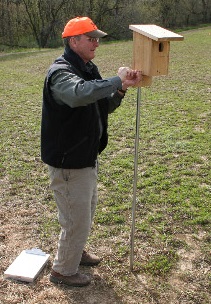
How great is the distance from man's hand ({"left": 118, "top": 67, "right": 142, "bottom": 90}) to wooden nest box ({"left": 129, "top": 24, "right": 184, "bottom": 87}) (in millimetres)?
119

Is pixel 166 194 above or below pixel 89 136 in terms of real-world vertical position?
below

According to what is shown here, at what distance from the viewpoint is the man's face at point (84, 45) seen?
2785 mm

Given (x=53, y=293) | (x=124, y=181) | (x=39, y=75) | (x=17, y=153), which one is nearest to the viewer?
(x=53, y=293)

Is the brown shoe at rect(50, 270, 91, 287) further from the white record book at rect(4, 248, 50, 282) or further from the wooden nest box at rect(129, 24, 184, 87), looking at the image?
the wooden nest box at rect(129, 24, 184, 87)

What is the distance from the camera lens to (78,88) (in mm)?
2510

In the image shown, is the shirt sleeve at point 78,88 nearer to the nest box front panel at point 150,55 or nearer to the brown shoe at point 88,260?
the nest box front panel at point 150,55

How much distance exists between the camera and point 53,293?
324 cm

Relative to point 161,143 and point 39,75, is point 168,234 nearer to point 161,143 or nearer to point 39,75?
point 161,143

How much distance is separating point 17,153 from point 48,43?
26.6 meters

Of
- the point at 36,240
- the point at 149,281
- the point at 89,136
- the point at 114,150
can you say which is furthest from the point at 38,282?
the point at 114,150

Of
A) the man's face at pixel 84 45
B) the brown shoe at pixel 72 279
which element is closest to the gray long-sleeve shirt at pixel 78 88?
the man's face at pixel 84 45

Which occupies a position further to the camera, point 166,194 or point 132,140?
point 132,140

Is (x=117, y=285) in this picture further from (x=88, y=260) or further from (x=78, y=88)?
(x=78, y=88)

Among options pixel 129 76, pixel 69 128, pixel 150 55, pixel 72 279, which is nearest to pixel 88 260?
pixel 72 279
